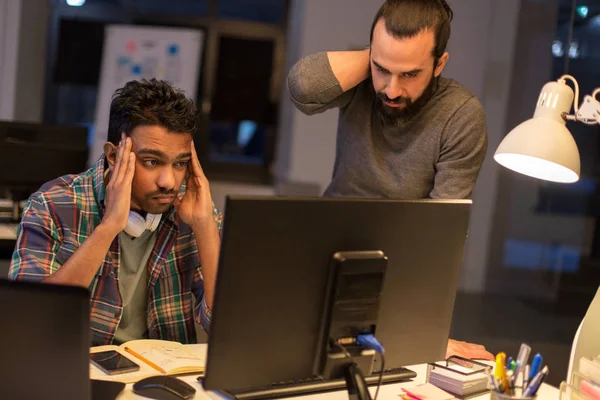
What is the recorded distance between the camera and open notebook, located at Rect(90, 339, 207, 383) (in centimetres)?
151

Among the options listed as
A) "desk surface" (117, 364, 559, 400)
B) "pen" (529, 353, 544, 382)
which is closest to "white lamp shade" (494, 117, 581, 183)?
"pen" (529, 353, 544, 382)

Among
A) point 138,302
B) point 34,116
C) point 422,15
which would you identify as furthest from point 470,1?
point 138,302

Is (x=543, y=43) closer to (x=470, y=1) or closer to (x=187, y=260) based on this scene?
(x=470, y=1)

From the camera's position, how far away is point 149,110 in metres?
1.84

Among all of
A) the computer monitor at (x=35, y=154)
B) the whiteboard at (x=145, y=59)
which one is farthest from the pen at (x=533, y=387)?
the whiteboard at (x=145, y=59)

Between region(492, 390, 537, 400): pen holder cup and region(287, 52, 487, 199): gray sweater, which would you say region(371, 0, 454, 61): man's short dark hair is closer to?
region(287, 52, 487, 199): gray sweater

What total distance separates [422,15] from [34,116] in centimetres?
480

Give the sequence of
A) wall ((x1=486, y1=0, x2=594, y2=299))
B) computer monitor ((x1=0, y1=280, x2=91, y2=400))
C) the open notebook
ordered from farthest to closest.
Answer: wall ((x1=486, y1=0, x2=594, y2=299)) < the open notebook < computer monitor ((x1=0, y1=280, x2=91, y2=400))

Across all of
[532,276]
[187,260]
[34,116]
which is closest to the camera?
[187,260]

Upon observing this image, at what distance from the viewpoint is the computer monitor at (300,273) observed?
1136mm

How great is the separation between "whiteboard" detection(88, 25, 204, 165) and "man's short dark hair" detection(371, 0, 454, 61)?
12.8 ft

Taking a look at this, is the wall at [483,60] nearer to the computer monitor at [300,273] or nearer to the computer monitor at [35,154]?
the computer monitor at [35,154]

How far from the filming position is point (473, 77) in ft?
17.8

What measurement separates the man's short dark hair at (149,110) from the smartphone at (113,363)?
0.54m
